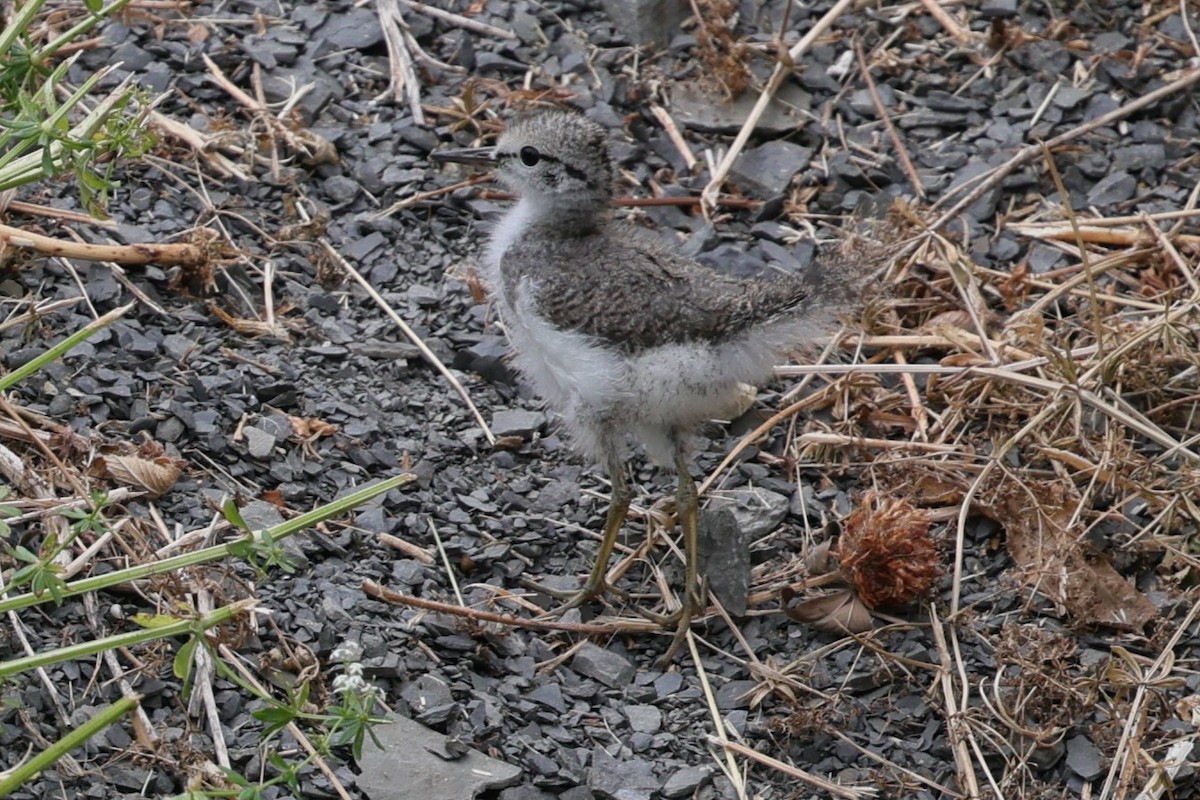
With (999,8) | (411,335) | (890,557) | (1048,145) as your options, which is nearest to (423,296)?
(411,335)

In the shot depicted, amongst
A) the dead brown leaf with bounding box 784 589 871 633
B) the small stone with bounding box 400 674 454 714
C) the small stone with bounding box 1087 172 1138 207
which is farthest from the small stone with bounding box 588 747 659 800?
the small stone with bounding box 1087 172 1138 207

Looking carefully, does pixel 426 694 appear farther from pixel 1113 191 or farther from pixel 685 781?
pixel 1113 191

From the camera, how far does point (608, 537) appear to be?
13.6 feet

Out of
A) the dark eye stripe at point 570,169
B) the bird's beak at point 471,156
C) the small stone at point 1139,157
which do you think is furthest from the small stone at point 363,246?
the small stone at point 1139,157

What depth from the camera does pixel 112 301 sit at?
4.44 metres

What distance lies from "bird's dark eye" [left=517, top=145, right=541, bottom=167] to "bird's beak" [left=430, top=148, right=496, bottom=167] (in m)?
0.15

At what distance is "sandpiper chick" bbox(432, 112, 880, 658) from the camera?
3.91 m

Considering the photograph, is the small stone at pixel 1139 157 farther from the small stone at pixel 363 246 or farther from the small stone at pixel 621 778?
the small stone at pixel 621 778

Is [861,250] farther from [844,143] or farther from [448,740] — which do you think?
[448,740]

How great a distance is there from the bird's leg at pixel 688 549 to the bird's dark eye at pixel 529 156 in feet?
2.95

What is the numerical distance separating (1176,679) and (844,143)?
2.48m

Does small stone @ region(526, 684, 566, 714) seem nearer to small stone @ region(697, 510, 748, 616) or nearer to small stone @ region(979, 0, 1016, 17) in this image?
small stone @ region(697, 510, 748, 616)

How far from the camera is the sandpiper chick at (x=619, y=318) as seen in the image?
3908 millimetres

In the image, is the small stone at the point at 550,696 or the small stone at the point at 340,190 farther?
the small stone at the point at 340,190
